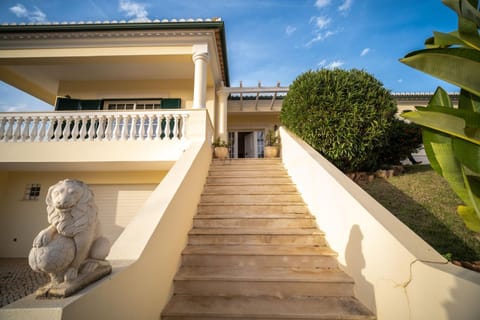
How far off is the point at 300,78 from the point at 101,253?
17.9 feet

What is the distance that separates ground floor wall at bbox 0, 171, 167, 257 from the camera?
637cm

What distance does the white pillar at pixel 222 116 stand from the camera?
8383mm

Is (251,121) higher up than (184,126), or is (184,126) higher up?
(251,121)


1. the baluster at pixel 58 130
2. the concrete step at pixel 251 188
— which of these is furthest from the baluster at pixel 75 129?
the concrete step at pixel 251 188

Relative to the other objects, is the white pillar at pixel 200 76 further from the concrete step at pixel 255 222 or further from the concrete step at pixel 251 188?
the concrete step at pixel 255 222

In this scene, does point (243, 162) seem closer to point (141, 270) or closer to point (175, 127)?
point (175, 127)

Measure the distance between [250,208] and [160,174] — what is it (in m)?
3.96

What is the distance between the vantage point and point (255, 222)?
337cm

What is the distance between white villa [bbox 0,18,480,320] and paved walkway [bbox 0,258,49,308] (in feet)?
3.51

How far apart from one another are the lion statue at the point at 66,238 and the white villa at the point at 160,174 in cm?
13

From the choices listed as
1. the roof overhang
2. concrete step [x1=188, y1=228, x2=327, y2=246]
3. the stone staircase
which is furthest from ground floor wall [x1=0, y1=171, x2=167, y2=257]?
concrete step [x1=188, y1=228, x2=327, y2=246]

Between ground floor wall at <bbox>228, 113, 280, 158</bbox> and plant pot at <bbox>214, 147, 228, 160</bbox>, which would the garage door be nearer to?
plant pot at <bbox>214, 147, 228, 160</bbox>

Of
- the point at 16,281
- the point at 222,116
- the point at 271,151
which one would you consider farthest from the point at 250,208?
the point at 222,116

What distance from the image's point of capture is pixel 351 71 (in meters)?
4.94
